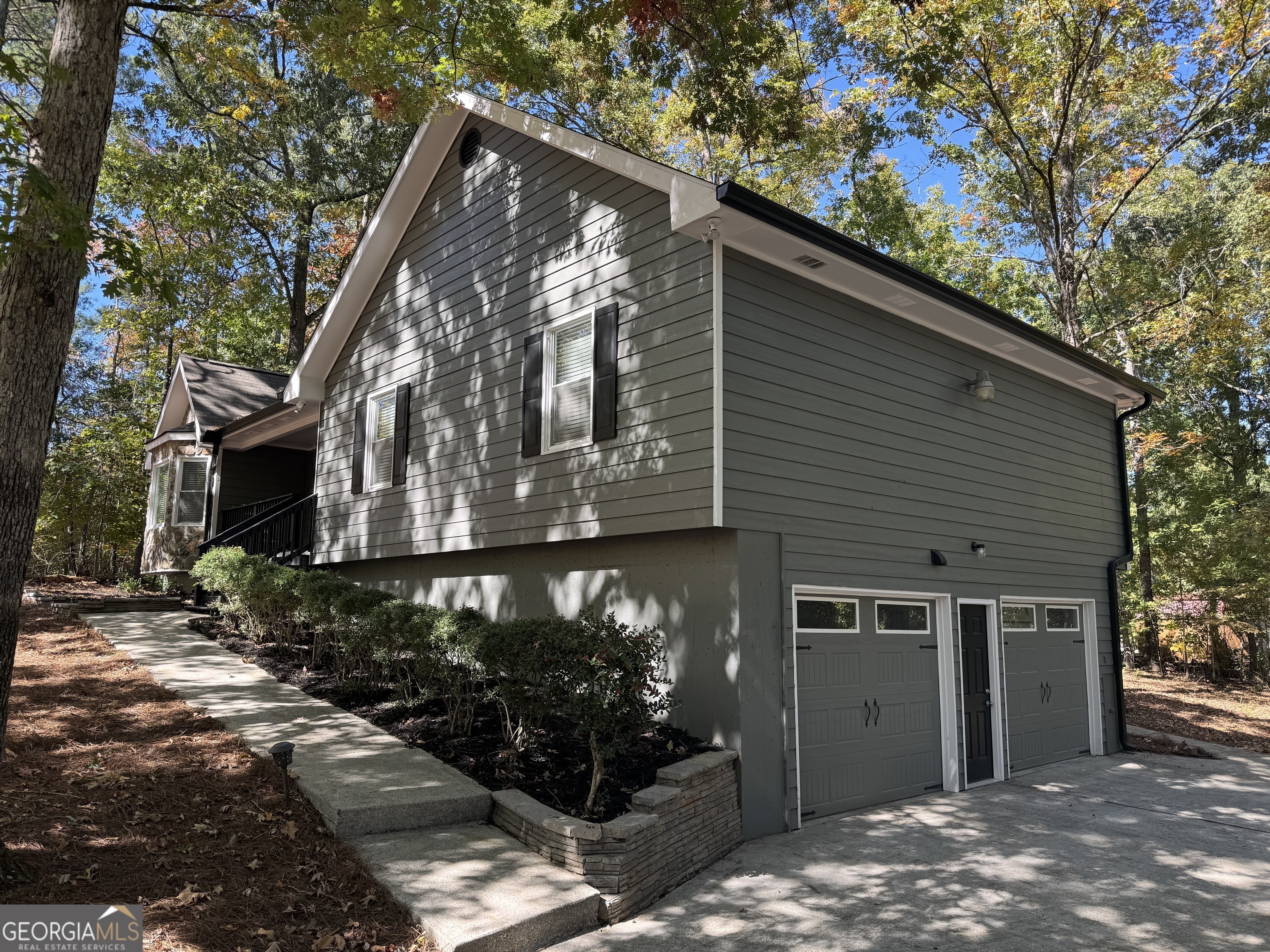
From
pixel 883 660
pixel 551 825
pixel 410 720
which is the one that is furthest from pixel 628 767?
pixel 883 660

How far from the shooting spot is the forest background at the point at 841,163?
973cm

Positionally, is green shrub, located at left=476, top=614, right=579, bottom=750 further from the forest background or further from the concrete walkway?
the forest background

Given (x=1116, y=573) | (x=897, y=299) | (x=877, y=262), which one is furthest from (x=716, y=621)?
(x=1116, y=573)

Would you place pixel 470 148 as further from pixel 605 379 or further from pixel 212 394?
pixel 212 394

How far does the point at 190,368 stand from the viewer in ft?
56.0

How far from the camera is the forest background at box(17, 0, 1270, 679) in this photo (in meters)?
9.73

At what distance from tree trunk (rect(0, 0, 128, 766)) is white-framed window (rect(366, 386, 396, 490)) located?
6.33 meters

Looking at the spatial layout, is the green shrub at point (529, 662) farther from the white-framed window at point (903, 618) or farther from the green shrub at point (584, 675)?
the white-framed window at point (903, 618)

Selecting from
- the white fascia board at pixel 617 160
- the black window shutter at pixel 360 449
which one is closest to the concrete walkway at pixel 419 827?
the black window shutter at pixel 360 449

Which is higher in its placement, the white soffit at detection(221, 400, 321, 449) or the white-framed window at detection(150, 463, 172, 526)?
the white soffit at detection(221, 400, 321, 449)

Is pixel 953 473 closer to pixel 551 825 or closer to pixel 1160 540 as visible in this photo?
pixel 551 825

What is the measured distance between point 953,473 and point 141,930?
8099 millimetres

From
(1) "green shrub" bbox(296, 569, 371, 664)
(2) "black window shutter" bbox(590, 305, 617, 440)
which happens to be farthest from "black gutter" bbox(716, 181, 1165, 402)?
(1) "green shrub" bbox(296, 569, 371, 664)

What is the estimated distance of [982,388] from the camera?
928 cm
